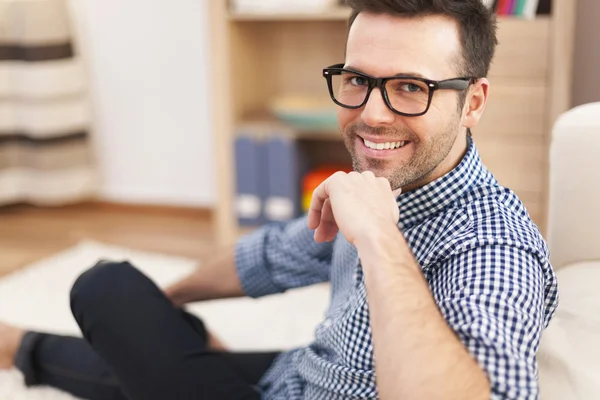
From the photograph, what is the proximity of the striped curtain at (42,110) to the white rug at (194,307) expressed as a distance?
0.71 m

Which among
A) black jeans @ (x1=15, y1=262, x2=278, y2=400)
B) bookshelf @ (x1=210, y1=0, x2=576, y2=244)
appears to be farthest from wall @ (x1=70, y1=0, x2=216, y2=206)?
black jeans @ (x1=15, y1=262, x2=278, y2=400)

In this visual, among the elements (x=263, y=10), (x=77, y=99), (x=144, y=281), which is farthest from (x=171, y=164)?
(x=144, y=281)

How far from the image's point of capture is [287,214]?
2828mm

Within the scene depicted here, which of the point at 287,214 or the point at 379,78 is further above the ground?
the point at 379,78

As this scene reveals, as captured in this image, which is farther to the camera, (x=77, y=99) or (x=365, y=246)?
(x=77, y=99)

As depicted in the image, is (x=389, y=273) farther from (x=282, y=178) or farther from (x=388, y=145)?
(x=282, y=178)

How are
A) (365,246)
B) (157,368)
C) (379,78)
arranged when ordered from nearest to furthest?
(365,246) → (379,78) → (157,368)

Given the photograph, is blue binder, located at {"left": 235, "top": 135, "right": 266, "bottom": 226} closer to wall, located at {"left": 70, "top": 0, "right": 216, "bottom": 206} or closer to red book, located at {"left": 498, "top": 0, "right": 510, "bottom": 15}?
wall, located at {"left": 70, "top": 0, "right": 216, "bottom": 206}

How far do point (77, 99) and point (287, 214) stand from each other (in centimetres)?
114

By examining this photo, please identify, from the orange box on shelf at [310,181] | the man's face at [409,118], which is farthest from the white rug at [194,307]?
the man's face at [409,118]

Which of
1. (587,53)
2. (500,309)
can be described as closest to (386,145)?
(500,309)

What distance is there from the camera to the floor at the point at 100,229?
2.91 metres

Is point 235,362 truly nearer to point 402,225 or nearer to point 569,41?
point 402,225

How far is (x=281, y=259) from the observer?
153cm
